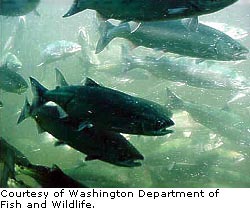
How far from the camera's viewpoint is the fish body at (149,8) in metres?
2.14

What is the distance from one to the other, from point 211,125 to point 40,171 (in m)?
4.37

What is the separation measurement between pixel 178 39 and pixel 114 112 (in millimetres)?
1756

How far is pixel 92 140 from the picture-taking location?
2.38 metres

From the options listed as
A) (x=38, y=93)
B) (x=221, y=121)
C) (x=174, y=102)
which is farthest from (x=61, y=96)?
(x=221, y=121)

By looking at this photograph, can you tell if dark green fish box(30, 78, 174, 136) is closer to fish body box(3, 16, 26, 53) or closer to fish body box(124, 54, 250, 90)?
fish body box(124, 54, 250, 90)

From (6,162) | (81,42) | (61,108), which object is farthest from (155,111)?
(81,42)

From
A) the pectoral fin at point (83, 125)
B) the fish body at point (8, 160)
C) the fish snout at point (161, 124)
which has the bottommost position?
the fish body at point (8, 160)

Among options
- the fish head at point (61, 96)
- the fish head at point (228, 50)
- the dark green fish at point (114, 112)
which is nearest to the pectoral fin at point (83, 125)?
the dark green fish at point (114, 112)

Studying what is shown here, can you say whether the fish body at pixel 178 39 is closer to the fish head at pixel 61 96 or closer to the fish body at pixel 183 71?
the fish head at pixel 61 96

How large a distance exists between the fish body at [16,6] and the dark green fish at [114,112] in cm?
147

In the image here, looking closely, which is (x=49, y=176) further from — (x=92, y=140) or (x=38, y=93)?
(x=38, y=93)

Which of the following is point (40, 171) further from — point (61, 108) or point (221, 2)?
point (221, 2)

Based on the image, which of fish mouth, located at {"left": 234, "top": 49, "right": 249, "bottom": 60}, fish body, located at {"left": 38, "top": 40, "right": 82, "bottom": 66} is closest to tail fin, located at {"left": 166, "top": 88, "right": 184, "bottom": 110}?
fish mouth, located at {"left": 234, "top": 49, "right": 249, "bottom": 60}

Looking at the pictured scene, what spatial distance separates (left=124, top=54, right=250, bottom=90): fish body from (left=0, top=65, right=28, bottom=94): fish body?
2105 millimetres
